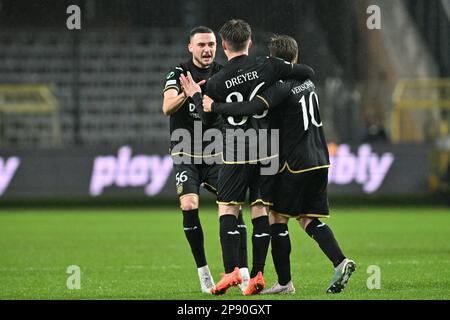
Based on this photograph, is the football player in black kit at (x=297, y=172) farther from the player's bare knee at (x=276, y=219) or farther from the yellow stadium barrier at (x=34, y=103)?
the yellow stadium barrier at (x=34, y=103)

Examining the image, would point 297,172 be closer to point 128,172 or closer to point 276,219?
point 276,219

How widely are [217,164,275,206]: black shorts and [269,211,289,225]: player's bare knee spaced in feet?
0.43

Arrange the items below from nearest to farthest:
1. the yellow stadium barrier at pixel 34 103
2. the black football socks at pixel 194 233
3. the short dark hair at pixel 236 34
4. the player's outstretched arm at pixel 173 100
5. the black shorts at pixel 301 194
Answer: the short dark hair at pixel 236 34
the black shorts at pixel 301 194
the player's outstretched arm at pixel 173 100
the black football socks at pixel 194 233
the yellow stadium barrier at pixel 34 103

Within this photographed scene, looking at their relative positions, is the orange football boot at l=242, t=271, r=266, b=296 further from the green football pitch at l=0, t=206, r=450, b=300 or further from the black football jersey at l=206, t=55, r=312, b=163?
the black football jersey at l=206, t=55, r=312, b=163

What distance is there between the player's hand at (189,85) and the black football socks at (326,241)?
140 cm

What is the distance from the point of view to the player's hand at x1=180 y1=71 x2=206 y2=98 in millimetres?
8164

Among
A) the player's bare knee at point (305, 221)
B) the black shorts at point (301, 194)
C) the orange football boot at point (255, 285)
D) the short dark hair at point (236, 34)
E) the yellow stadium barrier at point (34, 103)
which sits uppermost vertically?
the short dark hair at point (236, 34)

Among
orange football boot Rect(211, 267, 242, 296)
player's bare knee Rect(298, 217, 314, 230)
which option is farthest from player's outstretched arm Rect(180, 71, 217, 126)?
orange football boot Rect(211, 267, 242, 296)

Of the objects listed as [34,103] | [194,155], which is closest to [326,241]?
[194,155]

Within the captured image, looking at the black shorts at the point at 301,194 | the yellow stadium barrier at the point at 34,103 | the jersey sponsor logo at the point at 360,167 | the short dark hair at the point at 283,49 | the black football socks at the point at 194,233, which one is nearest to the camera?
the black shorts at the point at 301,194

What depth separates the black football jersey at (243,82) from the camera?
782cm

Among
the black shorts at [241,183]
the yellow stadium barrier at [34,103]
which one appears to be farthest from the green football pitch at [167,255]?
the yellow stadium barrier at [34,103]

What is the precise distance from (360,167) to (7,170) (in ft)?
22.5
